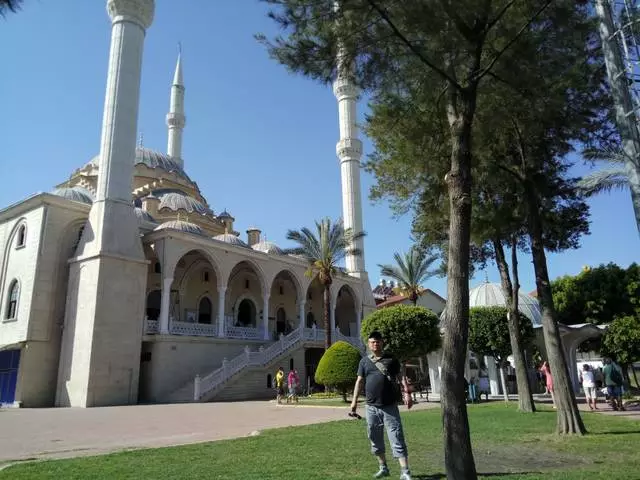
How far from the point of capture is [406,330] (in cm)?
1941

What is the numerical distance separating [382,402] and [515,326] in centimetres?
975

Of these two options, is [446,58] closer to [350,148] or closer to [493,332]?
[493,332]

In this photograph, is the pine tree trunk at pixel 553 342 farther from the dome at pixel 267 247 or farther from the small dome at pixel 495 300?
the dome at pixel 267 247

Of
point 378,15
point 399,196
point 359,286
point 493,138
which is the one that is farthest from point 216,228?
point 378,15

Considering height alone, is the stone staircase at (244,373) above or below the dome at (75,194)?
below

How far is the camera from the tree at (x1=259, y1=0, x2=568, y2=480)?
5035 mm

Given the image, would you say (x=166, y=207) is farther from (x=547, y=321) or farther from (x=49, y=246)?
(x=547, y=321)

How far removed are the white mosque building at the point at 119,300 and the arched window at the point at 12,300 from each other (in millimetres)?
59

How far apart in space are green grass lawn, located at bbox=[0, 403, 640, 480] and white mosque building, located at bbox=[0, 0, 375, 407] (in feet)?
45.1

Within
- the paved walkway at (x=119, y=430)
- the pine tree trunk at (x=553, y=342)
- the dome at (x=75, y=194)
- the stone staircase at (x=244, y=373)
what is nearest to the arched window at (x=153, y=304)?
the stone staircase at (x=244, y=373)

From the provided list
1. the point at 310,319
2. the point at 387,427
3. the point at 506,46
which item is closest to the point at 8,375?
the point at 310,319

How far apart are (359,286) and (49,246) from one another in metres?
21.2

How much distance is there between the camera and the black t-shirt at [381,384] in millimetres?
5355

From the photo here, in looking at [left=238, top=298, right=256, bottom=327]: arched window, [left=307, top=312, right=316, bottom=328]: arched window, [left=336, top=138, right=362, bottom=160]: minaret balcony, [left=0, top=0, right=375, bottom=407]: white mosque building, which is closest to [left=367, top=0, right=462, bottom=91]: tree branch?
[left=0, top=0, right=375, bottom=407]: white mosque building
